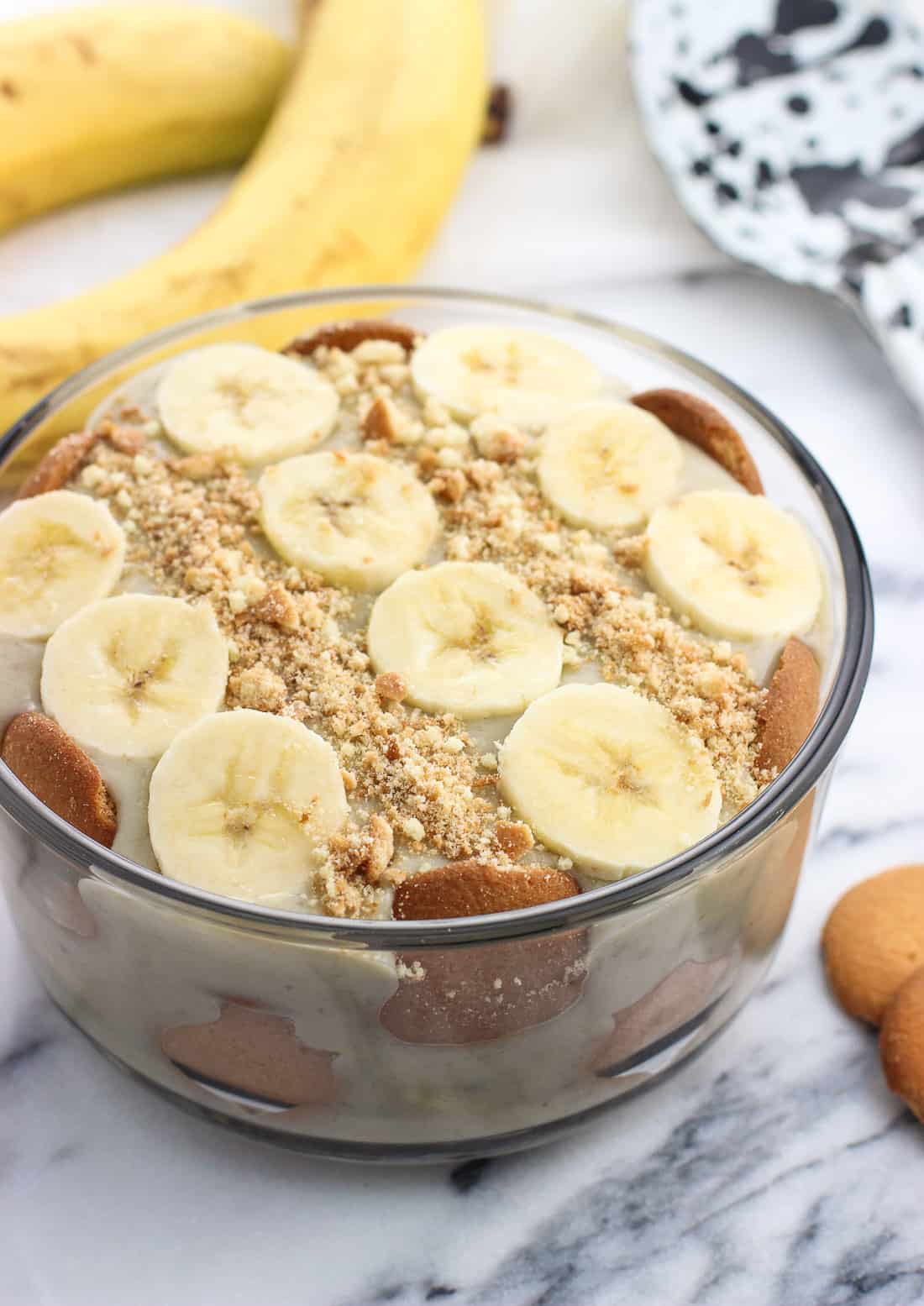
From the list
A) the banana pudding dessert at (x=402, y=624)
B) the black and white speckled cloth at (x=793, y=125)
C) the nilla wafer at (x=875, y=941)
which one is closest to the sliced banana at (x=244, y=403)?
the banana pudding dessert at (x=402, y=624)

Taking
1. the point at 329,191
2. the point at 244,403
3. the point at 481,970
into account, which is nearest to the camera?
the point at 481,970

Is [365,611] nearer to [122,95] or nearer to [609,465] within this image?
[609,465]

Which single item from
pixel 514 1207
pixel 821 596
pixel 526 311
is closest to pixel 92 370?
pixel 526 311

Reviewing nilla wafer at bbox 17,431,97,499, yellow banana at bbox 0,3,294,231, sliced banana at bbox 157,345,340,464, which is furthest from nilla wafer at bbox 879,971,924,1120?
yellow banana at bbox 0,3,294,231

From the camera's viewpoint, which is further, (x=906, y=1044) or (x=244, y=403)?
(x=244, y=403)

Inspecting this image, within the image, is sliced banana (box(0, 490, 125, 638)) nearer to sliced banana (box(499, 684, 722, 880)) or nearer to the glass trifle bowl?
the glass trifle bowl

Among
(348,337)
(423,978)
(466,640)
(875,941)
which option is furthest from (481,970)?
(348,337)

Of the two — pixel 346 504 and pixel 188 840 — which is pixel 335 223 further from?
pixel 188 840
